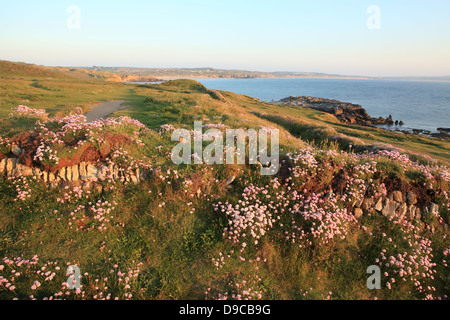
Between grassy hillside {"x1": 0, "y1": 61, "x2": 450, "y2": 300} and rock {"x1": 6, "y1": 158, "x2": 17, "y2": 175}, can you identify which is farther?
rock {"x1": 6, "y1": 158, "x2": 17, "y2": 175}

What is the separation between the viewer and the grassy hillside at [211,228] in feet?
17.1

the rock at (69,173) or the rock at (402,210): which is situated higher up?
the rock at (69,173)

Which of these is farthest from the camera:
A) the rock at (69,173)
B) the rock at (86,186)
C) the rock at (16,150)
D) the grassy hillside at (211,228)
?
the rock at (16,150)

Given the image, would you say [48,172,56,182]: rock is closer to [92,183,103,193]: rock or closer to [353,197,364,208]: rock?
[92,183,103,193]: rock

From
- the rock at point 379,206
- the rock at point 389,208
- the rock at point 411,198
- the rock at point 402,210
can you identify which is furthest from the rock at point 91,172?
the rock at point 411,198

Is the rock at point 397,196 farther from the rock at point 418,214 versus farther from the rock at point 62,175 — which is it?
the rock at point 62,175

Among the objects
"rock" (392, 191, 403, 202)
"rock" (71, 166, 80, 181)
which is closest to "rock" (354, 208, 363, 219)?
"rock" (392, 191, 403, 202)

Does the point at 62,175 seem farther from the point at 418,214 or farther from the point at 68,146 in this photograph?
the point at 418,214

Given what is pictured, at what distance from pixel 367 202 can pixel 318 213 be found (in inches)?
82.1

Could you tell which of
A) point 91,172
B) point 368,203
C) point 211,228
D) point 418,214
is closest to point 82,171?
point 91,172

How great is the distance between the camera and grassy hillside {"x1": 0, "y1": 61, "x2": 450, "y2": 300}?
5.21m

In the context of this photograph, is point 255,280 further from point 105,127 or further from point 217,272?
point 105,127

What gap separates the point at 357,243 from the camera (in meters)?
6.53
